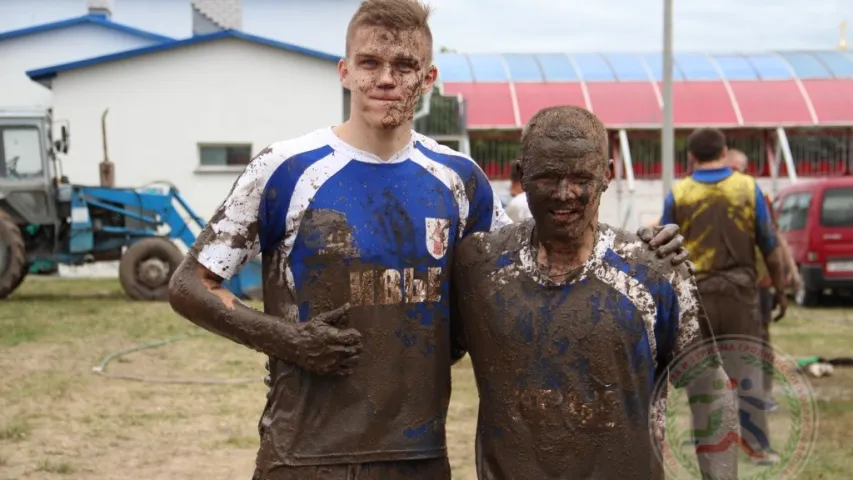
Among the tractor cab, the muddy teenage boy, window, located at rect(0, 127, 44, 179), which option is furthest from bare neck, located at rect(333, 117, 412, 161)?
window, located at rect(0, 127, 44, 179)

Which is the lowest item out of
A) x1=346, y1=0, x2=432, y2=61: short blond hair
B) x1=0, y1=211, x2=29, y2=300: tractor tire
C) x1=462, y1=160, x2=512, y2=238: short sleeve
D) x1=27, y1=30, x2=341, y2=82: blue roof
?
x1=0, y1=211, x2=29, y2=300: tractor tire

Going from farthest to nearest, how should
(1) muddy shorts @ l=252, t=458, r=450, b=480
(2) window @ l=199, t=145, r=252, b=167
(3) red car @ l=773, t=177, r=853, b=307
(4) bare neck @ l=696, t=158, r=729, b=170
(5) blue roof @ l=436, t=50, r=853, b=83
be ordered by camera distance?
(5) blue roof @ l=436, t=50, r=853, b=83 < (2) window @ l=199, t=145, r=252, b=167 < (3) red car @ l=773, t=177, r=853, b=307 < (4) bare neck @ l=696, t=158, r=729, b=170 < (1) muddy shorts @ l=252, t=458, r=450, b=480

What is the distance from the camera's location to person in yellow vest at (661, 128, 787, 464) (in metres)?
5.98

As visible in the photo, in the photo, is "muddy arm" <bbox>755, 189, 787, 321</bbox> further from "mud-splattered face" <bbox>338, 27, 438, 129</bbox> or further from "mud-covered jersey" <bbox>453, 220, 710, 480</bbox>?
"mud-splattered face" <bbox>338, 27, 438, 129</bbox>

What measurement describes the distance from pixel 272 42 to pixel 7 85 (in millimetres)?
8262

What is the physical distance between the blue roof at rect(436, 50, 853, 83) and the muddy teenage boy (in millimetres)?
25102

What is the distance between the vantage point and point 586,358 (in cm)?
257

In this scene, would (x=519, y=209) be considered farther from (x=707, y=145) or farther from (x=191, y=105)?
(x=191, y=105)

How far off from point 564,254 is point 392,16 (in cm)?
79

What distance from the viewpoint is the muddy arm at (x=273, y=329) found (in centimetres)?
264

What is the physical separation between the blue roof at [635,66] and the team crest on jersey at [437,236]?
25.1 m

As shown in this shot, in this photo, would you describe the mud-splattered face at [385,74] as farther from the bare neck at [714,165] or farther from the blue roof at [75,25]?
the blue roof at [75,25]

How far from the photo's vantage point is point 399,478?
275 centimetres

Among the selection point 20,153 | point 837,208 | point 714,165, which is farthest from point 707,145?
point 20,153
